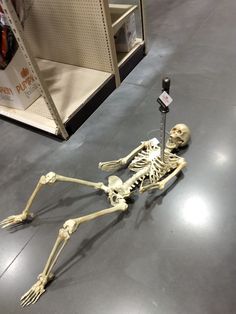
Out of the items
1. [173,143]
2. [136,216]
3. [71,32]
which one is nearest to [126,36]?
[71,32]

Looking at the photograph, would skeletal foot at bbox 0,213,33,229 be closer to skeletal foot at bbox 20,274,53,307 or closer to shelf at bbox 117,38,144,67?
skeletal foot at bbox 20,274,53,307

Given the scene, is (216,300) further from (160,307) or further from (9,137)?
(9,137)

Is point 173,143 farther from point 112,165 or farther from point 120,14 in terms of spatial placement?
point 120,14

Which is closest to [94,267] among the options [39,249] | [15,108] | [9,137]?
[39,249]

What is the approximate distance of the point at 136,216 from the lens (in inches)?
56.5

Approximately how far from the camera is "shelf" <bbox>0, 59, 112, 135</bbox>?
6.41 feet

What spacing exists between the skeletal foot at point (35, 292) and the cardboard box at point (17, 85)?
133 cm

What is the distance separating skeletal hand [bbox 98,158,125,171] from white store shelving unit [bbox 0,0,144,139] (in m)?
0.47

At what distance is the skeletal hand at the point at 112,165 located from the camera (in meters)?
1.57

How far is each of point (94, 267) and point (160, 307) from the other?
351 millimetres

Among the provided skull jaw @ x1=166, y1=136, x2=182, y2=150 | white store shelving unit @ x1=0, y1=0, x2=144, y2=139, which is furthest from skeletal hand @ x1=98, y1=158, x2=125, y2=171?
white store shelving unit @ x1=0, y1=0, x2=144, y2=139

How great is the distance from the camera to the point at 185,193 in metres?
1.50

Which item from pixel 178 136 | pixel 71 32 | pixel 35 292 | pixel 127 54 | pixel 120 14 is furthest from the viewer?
pixel 127 54

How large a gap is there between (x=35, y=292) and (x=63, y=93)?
1468 millimetres
